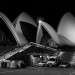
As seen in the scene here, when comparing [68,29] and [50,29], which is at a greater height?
[50,29]

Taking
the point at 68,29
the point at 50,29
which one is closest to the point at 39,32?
the point at 50,29

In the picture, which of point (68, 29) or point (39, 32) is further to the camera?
point (39, 32)

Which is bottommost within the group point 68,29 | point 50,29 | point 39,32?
point 39,32

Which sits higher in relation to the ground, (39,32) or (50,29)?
(50,29)

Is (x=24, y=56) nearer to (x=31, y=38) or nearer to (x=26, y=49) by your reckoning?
(x=26, y=49)

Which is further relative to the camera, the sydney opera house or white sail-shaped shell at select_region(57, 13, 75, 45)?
white sail-shaped shell at select_region(57, 13, 75, 45)

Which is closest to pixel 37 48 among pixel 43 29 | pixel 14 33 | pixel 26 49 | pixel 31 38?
pixel 26 49

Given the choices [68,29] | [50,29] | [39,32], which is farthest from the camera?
[39,32]

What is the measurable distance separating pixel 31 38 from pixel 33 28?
3.11 metres

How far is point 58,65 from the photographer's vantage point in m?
40.0

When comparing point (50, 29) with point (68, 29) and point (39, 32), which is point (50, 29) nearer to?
point (39, 32)

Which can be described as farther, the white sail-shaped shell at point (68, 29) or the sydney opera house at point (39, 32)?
the white sail-shaped shell at point (68, 29)

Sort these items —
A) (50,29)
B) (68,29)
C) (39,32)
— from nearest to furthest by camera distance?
1. (68,29)
2. (50,29)
3. (39,32)

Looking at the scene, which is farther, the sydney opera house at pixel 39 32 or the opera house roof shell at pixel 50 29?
the opera house roof shell at pixel 50 29
